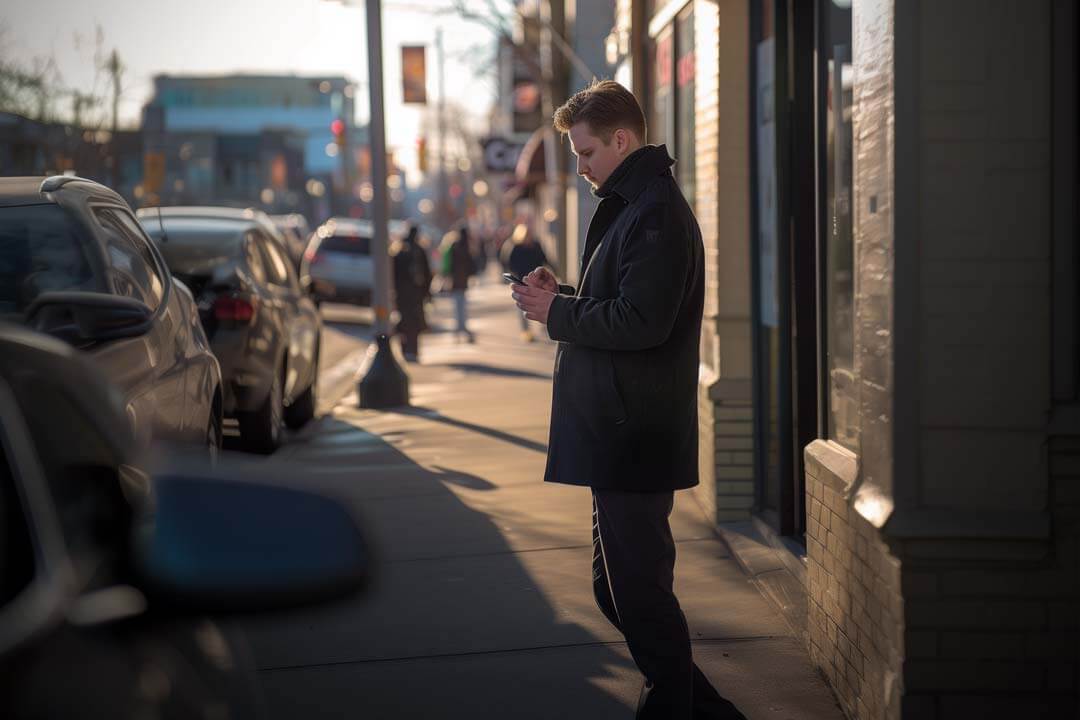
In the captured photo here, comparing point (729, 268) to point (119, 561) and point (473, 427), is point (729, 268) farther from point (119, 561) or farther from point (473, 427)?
point (119, 561)

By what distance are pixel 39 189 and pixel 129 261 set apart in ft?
1.42

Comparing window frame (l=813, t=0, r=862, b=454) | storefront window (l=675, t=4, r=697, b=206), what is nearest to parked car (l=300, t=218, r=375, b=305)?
storefront window (l=675, t=4, r=697, b=206)

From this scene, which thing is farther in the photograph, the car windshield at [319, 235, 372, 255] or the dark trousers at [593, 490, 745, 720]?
the car windshield at [319, 235, 372, 255]

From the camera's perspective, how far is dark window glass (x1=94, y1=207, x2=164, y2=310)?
5762mm

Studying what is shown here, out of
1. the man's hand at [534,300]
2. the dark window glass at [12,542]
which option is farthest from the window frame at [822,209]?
the dark window glass at [12,542]

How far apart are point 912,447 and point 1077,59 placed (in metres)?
1.05

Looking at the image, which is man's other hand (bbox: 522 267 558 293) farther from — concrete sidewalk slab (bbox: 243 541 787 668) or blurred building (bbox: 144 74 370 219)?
blurred building (bbox: 144 74 370 219)

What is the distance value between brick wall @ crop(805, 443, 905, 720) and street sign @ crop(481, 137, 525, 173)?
29657 mm

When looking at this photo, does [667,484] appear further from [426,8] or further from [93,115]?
[93,115]

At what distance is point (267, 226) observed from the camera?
1238 centimetres

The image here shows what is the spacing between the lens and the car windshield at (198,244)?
34.6 ft

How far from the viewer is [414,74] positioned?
104 ft

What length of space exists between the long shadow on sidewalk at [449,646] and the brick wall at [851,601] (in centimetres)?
67

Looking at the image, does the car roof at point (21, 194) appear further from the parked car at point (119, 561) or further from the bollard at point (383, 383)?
the bollard at point (383, 383)
